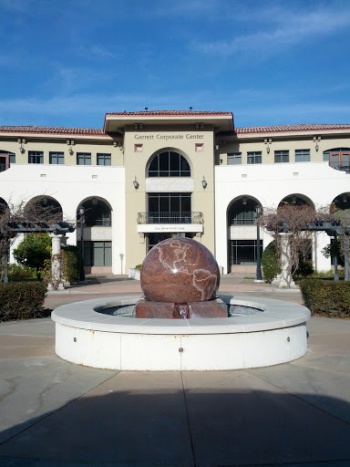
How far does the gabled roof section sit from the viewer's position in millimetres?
36500

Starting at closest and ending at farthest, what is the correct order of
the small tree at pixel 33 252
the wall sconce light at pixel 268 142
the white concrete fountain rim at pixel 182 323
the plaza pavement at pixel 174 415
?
the plaza pavement at pixel 174 415, the white concrete fountain rim at pixel 182 323, the small tree at pixel 33 252, the wall sconce light at pixel 268 142

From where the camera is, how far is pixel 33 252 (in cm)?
3272

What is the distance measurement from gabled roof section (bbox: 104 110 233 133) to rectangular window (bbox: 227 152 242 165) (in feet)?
12.7

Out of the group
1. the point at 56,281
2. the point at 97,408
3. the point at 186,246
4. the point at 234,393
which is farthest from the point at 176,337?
the point at 56,281

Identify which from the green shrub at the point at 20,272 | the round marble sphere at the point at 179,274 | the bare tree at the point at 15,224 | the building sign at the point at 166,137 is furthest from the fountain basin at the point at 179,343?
the building sign at the point at 166,137

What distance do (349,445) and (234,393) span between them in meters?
1.91

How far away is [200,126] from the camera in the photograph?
37938mm

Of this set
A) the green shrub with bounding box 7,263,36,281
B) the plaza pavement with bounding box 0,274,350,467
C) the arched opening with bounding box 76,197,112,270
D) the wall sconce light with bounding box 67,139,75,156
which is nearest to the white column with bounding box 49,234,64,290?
the green shrub with bounding box 7,263,36,281

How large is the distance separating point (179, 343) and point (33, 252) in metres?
26.9

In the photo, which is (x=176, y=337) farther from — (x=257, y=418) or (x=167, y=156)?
(x=167, y=156)

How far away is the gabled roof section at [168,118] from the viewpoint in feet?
120

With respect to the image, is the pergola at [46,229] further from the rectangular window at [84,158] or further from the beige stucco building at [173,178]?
the rectangular window at [84,158]

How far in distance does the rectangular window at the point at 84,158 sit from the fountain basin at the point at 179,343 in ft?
110

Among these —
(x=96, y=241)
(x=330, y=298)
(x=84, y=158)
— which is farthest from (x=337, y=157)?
(x=330, y=298)
